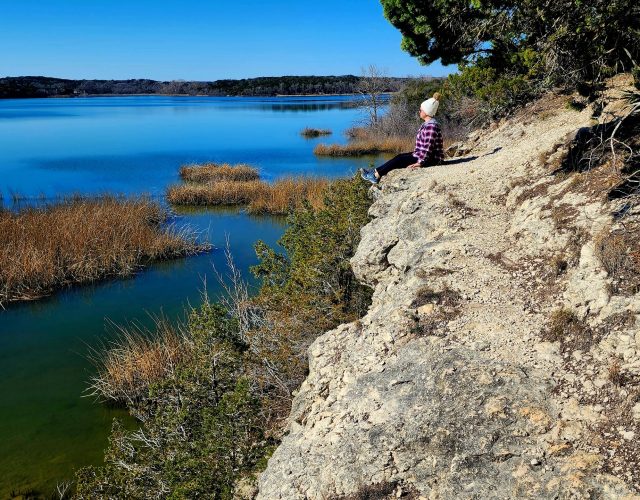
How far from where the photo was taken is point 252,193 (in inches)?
790

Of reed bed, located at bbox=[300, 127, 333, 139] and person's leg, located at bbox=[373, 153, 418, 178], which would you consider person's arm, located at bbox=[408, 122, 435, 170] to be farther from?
reed bed, located at bbox=[300, 127, 333, 139]

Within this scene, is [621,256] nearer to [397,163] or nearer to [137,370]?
[397,163]

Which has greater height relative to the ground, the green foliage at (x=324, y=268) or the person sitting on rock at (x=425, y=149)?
the person sitting on rock at (x=425, y=149)

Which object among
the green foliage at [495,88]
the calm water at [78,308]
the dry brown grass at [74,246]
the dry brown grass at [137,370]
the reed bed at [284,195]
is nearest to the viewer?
the calm water at [78,308]

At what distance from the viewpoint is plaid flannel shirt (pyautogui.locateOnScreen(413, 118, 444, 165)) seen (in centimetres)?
791

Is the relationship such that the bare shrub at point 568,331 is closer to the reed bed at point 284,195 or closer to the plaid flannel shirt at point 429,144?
the plaid flannel shirt at point 429,144

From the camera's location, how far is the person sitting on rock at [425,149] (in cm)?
783

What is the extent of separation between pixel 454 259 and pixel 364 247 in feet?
5.30

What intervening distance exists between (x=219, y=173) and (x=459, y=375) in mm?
21000

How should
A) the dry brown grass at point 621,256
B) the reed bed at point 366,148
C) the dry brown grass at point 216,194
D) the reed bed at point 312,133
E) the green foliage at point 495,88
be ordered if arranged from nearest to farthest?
1. the dry brown grass at point 621,256
2. the green foliage at point 495,88
3. the dry brown grass at point 216,194
4. the reed bed at point 366,148
5. the reed bed at point 312,133

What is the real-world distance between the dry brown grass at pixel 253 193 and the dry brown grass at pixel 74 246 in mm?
4175

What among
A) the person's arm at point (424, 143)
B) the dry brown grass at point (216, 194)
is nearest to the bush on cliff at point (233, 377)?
the person's arm at point (424, 143)

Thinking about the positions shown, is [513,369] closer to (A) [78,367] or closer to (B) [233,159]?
(A) [78,367]

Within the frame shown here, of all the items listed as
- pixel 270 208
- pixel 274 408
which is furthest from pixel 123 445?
pixel 270 208
